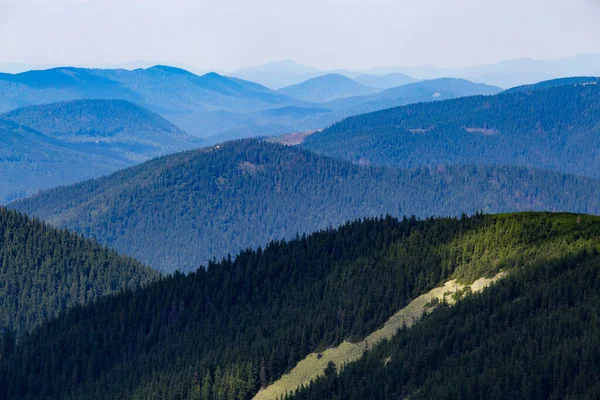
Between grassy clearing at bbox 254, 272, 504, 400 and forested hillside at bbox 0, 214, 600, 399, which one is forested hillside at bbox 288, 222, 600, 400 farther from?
grassy clearing at bbox 254, 272, 504, 400

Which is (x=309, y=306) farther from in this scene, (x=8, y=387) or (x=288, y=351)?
(x=8, y=387)

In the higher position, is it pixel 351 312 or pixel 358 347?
pixel 351 312

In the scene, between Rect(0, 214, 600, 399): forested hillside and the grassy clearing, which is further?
the grassy clearing

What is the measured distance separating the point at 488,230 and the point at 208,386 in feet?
159

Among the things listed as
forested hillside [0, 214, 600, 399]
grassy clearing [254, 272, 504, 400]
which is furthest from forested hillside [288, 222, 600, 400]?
grassy clearing [254, 272, 504, 400]

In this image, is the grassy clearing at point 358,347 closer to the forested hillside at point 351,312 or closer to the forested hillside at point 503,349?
the forested hillside at point 351,312

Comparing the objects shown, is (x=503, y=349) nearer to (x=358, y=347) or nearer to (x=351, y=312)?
(x=358, y=347)

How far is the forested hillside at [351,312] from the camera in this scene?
132 m

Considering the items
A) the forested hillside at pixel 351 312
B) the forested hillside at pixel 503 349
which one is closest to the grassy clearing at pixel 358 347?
the forested hillside at pixel 351 312

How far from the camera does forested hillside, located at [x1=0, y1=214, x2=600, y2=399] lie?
432 ft

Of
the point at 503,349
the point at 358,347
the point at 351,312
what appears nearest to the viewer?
the point at 503,349

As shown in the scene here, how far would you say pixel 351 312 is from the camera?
529ft

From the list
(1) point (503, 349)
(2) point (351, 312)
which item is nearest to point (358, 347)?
(2) point (351, 312)

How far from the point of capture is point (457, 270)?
159500mm
